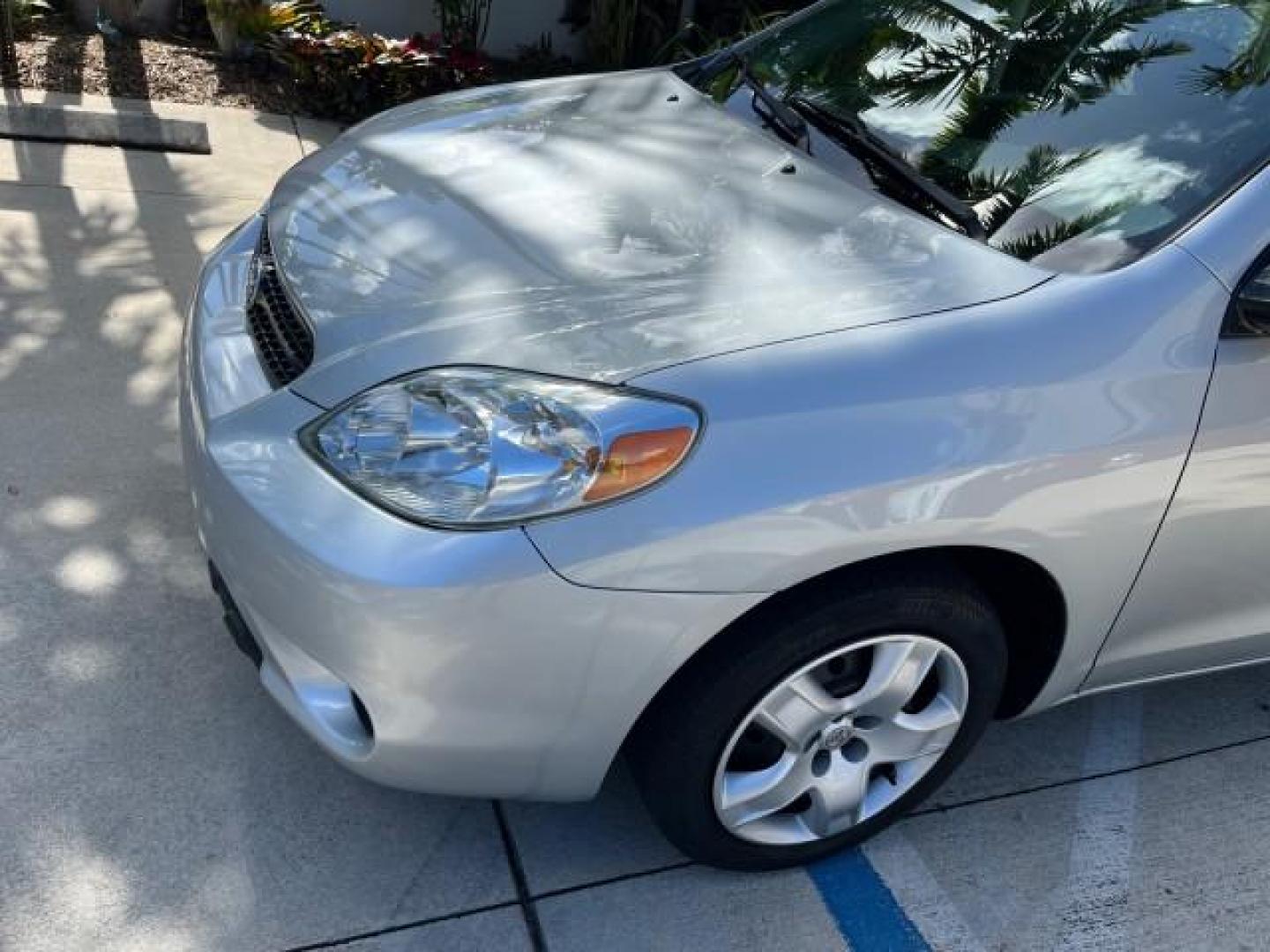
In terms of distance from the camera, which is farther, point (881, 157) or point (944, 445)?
point (881, 157)

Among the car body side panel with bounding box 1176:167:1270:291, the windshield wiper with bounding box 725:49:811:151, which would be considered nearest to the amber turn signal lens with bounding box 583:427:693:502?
the car body side panel with bounding box 1176:167:1270:291

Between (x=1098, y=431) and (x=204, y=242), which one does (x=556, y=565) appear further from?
(x=204, y=242)

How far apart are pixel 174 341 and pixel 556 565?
264 centimetres

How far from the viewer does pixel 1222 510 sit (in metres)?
2.38

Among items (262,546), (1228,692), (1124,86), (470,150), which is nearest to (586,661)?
(262,546)

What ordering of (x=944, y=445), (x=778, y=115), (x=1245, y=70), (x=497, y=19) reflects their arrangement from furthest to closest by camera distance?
(x=497, y=19), (x=778, y=115), (x=1245, y=70), (x=944, y=445)

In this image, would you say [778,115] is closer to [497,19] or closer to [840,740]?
[840,740]

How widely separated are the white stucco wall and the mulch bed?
Answer: 37.8 inches

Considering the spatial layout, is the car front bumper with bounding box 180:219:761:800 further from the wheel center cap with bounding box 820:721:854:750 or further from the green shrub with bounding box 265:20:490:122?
the green shrub with bounding box 265:20:490:122

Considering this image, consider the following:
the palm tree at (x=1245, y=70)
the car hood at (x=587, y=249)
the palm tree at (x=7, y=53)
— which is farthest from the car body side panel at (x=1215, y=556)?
the palm tree at (x=7, y=53)

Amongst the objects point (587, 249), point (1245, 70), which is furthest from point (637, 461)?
point (1245, 70)

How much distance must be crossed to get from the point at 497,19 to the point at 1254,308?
21.2 ft

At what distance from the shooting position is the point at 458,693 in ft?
6.77

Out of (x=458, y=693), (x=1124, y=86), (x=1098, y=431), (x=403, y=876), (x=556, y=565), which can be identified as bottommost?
(x=403, y=876)
